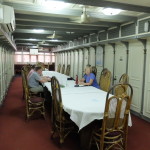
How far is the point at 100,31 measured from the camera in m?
6.12

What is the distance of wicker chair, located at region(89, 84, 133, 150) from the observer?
80.3 inches

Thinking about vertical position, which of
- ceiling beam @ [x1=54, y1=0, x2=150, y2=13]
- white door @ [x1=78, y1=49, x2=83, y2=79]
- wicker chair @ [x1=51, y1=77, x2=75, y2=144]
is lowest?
wicker chair @ [x1=51, y1=77, x2=75, y2=144]

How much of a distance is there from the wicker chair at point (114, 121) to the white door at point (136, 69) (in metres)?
2.13

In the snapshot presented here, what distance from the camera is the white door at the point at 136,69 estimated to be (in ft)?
13.6

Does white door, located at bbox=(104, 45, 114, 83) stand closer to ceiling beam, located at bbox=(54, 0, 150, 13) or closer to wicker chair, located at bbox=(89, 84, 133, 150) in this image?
ceiling beam, located at bbox=(54, 0, 150, 13)

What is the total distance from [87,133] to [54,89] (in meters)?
0.84

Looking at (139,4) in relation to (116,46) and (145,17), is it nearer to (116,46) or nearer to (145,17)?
(145,17)

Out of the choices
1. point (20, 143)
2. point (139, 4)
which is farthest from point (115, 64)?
point (20, 143)

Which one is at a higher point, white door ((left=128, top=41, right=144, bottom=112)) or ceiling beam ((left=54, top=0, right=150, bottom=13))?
ceiling beam ((left=54, top=0, right=150, bottom=13))

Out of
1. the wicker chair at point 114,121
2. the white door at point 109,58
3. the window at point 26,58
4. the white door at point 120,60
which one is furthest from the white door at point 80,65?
the window at point 26,58

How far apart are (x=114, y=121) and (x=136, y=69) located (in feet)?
8.27

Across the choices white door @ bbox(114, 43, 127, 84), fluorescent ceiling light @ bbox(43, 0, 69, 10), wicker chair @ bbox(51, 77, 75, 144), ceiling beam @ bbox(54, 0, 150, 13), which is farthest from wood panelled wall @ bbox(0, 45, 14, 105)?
white door @ bbox(114, 43, 127, 84)

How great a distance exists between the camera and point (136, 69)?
4.28 m

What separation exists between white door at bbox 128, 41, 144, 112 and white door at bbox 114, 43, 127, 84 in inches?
10.4
